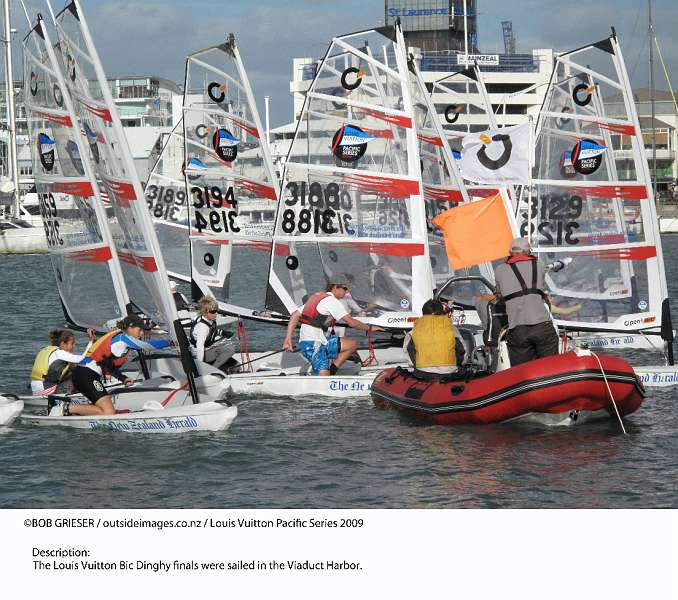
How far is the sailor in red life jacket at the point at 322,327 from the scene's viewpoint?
577 inches

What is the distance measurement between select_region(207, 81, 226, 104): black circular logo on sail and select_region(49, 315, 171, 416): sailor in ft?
24.4

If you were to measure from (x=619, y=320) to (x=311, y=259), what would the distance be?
4.38 metres

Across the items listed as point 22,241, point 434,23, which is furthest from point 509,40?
point 22,241

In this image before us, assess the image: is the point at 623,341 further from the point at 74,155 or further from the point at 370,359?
the point at 74,155

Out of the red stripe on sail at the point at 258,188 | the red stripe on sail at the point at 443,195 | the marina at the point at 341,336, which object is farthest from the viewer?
the red stripe on sail at the point at 258,188

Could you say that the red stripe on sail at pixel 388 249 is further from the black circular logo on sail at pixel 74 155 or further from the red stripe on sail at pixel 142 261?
the black circular logo on sail at pixel 74 155

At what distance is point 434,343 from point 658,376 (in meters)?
3.29

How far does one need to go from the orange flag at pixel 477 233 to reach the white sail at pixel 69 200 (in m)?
4.09

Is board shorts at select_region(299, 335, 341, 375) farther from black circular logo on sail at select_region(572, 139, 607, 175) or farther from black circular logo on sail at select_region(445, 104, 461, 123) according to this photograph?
black circular logo on sail at select_region(445, 104, 461, 123)

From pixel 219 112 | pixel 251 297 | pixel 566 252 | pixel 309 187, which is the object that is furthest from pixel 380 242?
pixel 251 297

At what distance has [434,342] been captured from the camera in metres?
13.0

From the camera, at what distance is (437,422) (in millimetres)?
12906

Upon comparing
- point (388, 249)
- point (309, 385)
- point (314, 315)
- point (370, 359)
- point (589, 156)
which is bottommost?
point (309, 385)

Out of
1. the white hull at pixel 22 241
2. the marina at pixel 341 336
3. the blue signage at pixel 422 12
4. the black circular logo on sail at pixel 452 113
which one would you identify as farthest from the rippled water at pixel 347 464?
the blue signage at pixel 422 12
